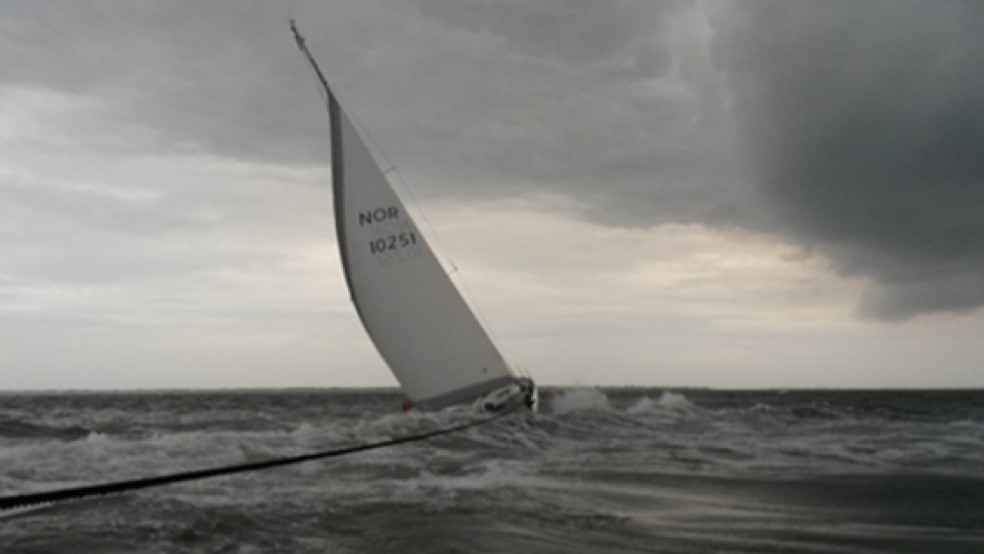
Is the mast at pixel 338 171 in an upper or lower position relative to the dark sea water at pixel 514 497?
upper

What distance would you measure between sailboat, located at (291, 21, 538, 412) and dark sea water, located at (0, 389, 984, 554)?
3.14ft

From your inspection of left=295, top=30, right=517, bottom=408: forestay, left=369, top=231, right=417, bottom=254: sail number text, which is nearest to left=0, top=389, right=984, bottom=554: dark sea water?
left=295, top=30, right=517, bottom=408: forestay

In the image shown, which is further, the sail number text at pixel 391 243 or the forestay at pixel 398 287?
→ the sail number text at pixel 391 243

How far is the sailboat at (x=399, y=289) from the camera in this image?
15.0 meters

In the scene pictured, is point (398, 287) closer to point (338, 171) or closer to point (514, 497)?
point (338, 171)

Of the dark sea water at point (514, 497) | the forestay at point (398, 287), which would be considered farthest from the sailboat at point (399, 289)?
the dark sea water at point (514, 497)

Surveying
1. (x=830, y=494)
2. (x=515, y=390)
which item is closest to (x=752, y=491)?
(x=830, y=494)

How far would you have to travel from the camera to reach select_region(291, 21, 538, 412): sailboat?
15.0 m

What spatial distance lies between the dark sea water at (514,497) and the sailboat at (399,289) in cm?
96

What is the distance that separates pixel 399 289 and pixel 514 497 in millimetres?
5815

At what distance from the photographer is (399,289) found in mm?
15148

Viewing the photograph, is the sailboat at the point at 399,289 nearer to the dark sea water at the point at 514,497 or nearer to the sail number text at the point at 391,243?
the sail number text at the point at 391,243

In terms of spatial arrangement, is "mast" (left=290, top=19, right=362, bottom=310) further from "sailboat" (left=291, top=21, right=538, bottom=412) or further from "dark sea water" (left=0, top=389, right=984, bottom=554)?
"dark sea water" (left=0, top=389, right=984, bottom=554)

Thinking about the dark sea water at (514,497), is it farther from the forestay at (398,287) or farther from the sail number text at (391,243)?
the sail number text at (391,243)
